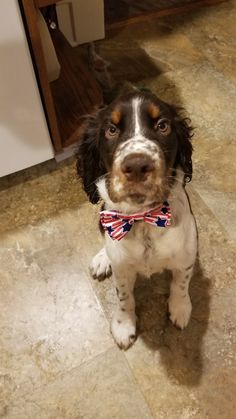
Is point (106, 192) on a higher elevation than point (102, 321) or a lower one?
higher

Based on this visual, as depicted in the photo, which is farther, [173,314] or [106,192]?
[173,314]

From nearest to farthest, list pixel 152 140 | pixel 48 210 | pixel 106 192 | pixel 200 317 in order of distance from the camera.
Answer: pixel 152 140 < pixel 106 192 < pixel 200 317 < pixel 48 210

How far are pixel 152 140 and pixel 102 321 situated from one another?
3.22ft

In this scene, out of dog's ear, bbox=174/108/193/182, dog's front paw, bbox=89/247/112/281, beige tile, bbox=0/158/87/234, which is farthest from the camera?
beige tile, bbox=0/158/87/234

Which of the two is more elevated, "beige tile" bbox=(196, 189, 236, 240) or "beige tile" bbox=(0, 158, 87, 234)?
"beige tile" bbox=(0, 158, 87, 234)

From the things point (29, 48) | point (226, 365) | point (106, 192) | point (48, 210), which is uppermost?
point (29, 48)

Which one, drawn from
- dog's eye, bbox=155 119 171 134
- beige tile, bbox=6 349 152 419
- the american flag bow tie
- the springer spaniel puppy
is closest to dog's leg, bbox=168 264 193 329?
the springer spaniel puppy

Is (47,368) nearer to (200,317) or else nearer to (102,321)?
(102,321)

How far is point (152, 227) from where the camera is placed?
148 cm

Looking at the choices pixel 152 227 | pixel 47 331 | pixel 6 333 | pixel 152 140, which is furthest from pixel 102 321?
pixel 152 140

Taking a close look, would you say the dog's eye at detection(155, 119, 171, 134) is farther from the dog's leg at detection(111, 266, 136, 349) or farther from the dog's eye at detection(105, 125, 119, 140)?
the dog's leg at detection(111, 266, 136, 349)

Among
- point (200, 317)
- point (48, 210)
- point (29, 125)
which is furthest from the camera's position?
point (48, 210)

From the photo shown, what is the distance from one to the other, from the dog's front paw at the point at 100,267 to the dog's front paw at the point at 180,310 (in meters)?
0.34

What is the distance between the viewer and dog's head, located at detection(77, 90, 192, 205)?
1.23m
